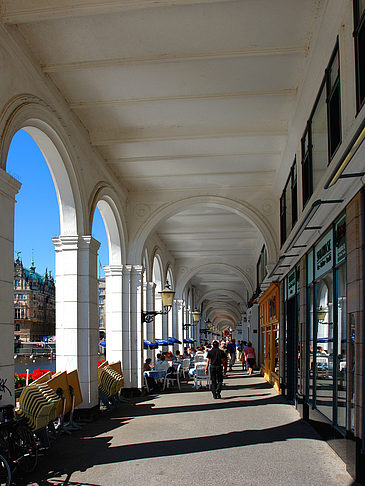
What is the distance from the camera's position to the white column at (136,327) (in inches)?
574

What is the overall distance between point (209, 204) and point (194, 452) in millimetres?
8602

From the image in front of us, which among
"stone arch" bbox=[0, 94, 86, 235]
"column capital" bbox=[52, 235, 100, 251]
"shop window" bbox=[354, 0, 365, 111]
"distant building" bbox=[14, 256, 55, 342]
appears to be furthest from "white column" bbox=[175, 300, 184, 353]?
"distant building" bbox=[14, 256, 55, 342]

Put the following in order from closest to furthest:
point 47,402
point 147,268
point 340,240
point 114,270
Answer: point 340,240
point 47,402
point 114,270
point 147,268

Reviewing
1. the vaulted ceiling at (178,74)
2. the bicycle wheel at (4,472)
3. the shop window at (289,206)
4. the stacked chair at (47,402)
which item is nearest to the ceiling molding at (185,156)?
the vaulted ceiling at (178,74)

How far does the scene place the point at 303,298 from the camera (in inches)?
385

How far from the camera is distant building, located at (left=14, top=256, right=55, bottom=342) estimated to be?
11050 centimetres

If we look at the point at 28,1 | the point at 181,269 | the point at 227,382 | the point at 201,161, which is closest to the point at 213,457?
the point at 28,1

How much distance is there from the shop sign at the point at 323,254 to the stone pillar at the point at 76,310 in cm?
424

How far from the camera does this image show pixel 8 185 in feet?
21.1

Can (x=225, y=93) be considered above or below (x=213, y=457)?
above

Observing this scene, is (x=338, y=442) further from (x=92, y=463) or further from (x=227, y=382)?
(x=227, y=382)

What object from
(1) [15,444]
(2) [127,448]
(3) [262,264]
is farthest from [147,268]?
(1) [15,444]

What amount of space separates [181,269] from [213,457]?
66.4 ft

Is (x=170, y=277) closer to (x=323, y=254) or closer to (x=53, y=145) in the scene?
(x=53, y=145)
